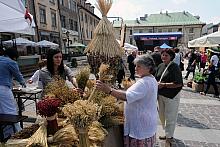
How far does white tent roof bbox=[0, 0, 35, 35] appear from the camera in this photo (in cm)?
327

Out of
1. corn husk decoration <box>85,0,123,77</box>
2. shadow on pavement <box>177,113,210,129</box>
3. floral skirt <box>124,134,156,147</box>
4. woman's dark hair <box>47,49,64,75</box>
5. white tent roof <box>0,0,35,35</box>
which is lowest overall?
shadow on pavement <box>177,113,210,129</box>

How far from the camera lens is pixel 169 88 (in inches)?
160

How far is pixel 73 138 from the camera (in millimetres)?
1746

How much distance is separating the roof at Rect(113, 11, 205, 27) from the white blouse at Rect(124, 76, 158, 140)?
65.0 metres

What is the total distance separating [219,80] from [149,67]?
7.65 meters

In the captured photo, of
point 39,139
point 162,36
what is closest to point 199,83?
point 39,139

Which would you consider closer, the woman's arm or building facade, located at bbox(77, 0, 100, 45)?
Answer: the woman's arm

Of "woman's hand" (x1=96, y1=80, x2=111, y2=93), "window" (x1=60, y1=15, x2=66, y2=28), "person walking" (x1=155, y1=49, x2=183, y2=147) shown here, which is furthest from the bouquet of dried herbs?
"window" (x1=60, y1=15, x2=66, y2=28)

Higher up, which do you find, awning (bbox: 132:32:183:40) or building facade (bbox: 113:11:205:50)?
building facade (bbox: 113:11:205:50)

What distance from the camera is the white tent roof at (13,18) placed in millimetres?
3270

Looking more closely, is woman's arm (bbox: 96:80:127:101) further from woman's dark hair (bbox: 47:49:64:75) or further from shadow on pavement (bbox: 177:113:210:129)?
shadow on pavement (bbox: 177:113:210:129)

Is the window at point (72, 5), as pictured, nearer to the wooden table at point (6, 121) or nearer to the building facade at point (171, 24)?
the building facade at point (171, 24)

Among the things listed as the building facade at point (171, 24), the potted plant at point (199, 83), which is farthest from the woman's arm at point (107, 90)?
the building facade at point (171, 24)

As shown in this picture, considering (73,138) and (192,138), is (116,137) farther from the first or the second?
(192,138)
